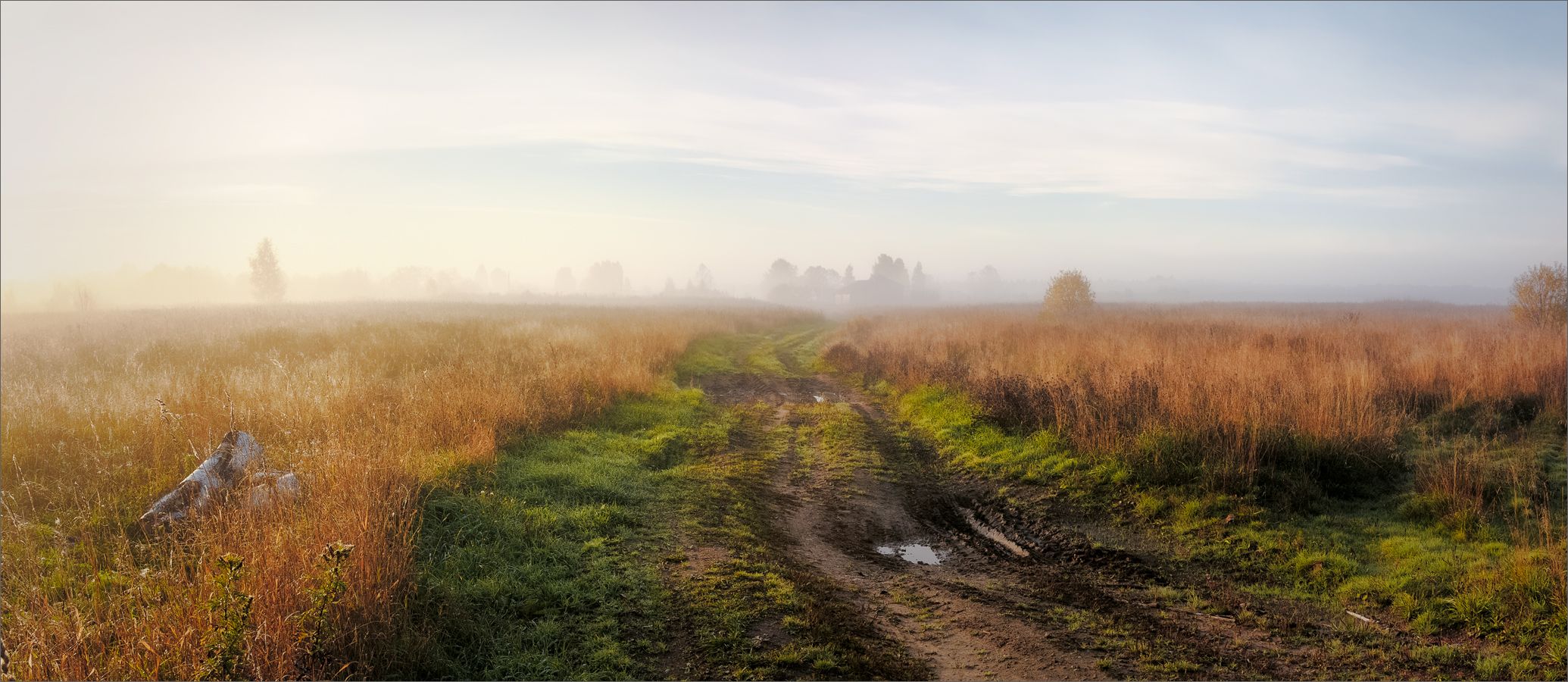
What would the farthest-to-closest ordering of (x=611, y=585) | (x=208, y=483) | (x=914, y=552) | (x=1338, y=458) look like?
(x=1338, y=458)
(x=914, y=552)
(x=208, y=483)
(x=611, y=585)

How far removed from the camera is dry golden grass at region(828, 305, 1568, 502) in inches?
313

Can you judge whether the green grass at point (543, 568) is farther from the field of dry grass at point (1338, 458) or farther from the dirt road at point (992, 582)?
the field of dry grass at point (1338, 458)

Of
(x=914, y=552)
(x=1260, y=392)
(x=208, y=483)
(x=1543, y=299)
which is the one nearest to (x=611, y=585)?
(x=914, y=552)

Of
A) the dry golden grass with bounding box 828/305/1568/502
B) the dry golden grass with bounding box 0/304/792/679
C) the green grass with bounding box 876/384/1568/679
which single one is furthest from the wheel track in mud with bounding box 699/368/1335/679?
the dry golden grass with bounding box 0/304/792/679

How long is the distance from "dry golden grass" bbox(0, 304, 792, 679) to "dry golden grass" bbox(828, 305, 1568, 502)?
26.6ft

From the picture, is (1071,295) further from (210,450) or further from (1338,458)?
(210,450)

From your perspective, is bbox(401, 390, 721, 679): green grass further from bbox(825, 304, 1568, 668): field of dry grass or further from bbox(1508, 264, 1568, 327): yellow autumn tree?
bbox(1508, 264, 1568, 327): yellow autumn tree

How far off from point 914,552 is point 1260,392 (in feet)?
20.5

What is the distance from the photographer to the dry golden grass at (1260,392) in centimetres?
795

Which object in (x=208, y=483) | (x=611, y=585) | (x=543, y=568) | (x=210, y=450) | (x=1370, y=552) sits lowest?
(x=1370, y=552)

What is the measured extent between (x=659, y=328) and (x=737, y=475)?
1628 cm

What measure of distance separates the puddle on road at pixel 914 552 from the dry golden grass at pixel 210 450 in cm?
457

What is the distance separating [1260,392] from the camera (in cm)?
943

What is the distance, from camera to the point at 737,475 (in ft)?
30.6
